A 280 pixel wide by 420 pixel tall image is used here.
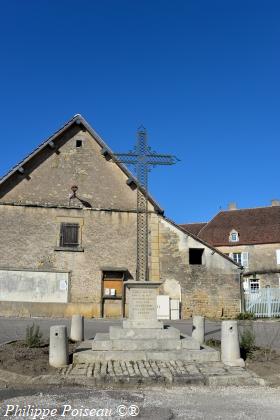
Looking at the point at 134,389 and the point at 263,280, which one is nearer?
the point at 134,389

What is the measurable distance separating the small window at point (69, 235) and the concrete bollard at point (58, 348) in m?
11.9

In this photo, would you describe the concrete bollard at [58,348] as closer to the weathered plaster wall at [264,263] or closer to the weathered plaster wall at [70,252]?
the weathered plaster wall at [70,252]

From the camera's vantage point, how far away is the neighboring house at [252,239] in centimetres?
3525

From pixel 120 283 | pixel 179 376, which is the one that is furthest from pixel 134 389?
pixel 120 283

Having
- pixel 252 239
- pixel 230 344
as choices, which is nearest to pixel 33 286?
pixel 230 344

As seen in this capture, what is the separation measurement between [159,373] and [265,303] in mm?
15482

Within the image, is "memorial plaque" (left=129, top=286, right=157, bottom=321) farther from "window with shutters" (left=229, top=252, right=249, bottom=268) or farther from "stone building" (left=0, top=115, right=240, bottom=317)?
"window with shutters" (left=229, top=252, right=249, bottom=268)

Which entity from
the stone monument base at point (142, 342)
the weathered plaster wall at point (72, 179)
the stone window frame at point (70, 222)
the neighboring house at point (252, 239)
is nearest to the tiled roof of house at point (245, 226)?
the neighboring house at point (252, 239)

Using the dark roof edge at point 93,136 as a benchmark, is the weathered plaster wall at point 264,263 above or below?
below

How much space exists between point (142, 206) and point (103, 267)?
3.36 m

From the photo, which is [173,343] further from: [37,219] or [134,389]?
[37,219]

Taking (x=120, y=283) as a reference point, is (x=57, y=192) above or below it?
above

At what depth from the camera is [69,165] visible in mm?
20500

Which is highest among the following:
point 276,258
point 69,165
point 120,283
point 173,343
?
point 69,165
